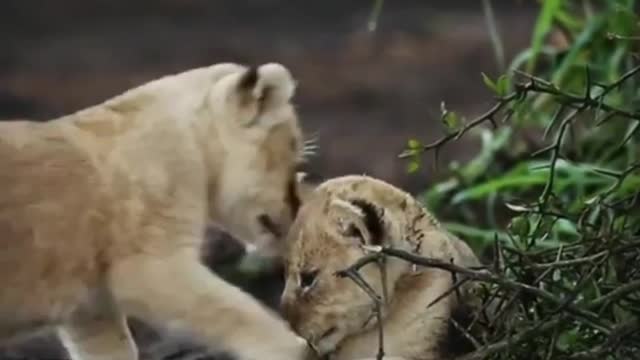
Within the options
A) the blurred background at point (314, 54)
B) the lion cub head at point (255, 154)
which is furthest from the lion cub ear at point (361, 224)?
the blurred background at point (314, 54)

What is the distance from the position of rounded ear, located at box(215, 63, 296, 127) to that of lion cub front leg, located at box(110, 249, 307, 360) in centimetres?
34

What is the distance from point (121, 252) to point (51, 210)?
12 cm

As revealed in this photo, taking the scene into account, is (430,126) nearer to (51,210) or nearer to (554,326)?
(51,210)

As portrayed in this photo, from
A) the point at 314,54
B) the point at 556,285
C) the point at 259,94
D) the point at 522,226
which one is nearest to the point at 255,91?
the point at 259,94

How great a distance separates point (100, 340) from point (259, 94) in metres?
0.47

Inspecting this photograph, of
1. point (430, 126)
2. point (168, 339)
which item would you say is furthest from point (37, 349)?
point (430, 126)

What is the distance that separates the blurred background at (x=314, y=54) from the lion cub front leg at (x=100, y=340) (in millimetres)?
2000

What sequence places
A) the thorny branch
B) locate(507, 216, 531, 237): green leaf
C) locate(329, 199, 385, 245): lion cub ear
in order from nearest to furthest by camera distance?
the thorny branch, locate(507, 216, 531, 237): green leaf, locate(329, 199, 385, 245): lion cub ear

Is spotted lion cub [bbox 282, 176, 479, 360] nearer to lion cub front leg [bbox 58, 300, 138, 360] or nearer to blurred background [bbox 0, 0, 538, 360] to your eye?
lion cub front leg [bbox 58, 300, 138, 360]

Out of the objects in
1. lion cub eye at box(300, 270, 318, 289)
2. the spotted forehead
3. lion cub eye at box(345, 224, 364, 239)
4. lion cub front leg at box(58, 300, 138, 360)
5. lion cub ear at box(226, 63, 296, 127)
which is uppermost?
lion cub ear at box(226, 63, 296, 127)

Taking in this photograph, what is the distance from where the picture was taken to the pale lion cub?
111 inches

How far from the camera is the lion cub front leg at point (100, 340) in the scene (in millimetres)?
3012

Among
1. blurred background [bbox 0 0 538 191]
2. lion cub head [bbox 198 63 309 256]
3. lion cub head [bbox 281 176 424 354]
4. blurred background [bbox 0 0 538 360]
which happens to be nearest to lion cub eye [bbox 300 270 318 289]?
lion cub head [bbox 281 176 424 354]

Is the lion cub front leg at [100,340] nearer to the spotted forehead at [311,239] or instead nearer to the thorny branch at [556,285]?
the spotted forehead at [311,239]
